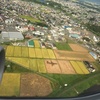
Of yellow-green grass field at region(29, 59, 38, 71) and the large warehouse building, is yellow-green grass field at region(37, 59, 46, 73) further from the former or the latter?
the large warehouse building

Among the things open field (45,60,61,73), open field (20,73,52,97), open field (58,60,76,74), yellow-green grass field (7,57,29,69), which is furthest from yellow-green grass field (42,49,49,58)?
open field (20,73,52,97)

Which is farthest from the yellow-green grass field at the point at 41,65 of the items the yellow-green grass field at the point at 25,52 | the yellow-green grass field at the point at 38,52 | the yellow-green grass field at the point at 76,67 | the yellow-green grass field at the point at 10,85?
the yellow-green grass field at the point at 76,67

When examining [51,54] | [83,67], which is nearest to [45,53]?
[51,54]

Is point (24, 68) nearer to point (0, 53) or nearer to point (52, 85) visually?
point (52, 85)

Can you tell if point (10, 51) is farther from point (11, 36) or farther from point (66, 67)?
point (66, 67)

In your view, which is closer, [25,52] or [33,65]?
[33,65]
